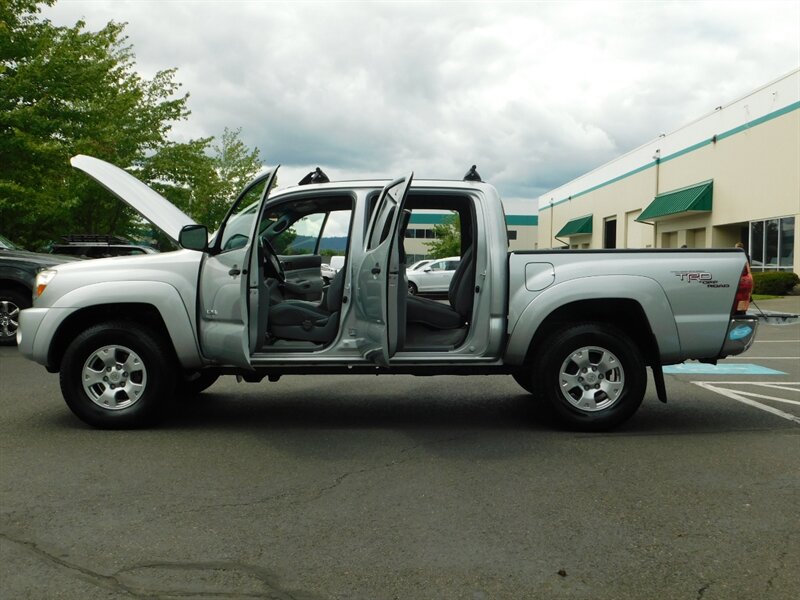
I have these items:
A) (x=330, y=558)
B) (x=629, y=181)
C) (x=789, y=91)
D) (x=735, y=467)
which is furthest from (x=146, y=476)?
(x=629, y=181)

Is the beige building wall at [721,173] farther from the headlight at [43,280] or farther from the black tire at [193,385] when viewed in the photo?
the headlight at [43,280]

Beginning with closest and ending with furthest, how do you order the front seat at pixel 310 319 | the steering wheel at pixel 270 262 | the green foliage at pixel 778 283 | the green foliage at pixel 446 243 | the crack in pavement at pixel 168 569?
the crack in pavement at pixel 168 569 < the front seat at pixel 310 319 < the steering wheel at pixel 270 262 < the green foliage at pixel 778 283 < the green foliage at pixel 446 243

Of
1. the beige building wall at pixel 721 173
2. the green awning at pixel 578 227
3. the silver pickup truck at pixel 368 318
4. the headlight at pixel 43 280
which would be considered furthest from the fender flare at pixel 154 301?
the green awning at pixel 578 227

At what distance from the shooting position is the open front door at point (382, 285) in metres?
6.08

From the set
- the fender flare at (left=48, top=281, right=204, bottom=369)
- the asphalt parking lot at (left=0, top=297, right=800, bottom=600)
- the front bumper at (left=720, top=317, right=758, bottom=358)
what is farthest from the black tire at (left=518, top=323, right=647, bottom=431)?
the fender flare at (left=48, top=281, right=204, bottom=369)

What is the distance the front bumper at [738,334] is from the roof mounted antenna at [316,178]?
353 cm

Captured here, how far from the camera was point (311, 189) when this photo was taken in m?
6.85

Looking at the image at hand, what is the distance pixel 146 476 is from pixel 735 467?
3.88 metres

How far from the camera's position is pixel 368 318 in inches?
248

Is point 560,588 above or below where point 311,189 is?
below

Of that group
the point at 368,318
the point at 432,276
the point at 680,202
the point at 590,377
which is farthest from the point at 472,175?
the point at 680,202

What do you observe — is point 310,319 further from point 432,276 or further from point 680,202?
point 680,202

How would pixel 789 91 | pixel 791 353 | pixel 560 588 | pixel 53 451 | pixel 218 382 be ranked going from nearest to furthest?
pixel 560 588
pixel 53 451
pixel 218 382
pixel 791 353
pixel 789 91

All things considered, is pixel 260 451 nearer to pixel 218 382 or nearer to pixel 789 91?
pixel 218 382
